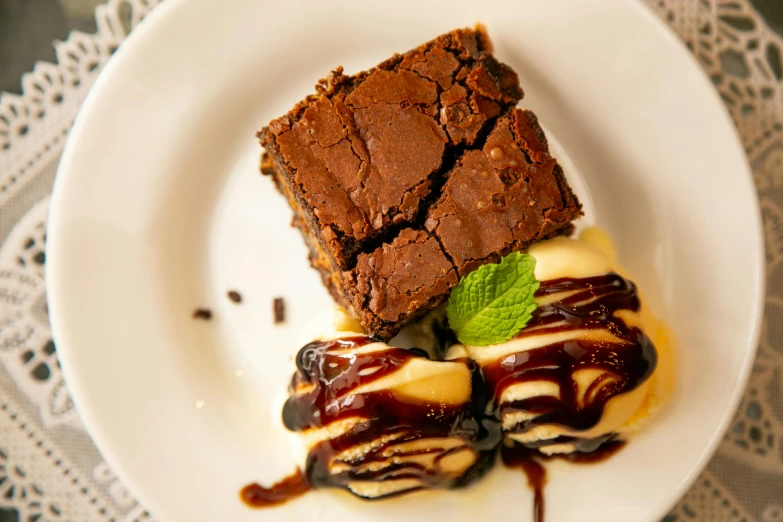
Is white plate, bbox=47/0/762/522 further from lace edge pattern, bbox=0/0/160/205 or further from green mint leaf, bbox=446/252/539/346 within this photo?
green mint leaf, bbox=446/252/539/346

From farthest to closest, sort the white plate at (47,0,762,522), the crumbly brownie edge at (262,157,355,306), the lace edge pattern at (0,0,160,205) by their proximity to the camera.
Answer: the lace edge pattern at (0,0,160,205) → the crumbly brownie edge at (262,157,355,306) → the white plate at (47,0,762,522)

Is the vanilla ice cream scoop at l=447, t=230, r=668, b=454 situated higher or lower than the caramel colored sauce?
higher

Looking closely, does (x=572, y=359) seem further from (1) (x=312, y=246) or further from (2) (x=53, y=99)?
(2) (x=53, y=99)

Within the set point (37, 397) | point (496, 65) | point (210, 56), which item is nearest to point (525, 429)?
point (496, 65)

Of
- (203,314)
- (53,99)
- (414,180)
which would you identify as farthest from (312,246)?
(53,99)

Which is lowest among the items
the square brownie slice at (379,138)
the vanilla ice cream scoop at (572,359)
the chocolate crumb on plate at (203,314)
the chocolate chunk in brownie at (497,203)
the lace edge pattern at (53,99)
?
the vanilla ice cream scoop at (572,359)

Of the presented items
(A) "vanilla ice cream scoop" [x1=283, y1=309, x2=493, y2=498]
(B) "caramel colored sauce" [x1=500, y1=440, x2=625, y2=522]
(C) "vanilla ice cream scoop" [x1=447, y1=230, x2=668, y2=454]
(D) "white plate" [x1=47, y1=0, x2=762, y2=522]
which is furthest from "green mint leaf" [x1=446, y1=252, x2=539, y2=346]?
(D) "white plate" [x1=47, y1=0, x2=762, y2=522]

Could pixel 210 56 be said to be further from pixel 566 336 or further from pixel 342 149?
pixel 566 336

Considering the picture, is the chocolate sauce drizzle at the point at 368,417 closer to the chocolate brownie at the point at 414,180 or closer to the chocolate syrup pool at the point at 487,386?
the chocolate syrup pool at the point at 487,386

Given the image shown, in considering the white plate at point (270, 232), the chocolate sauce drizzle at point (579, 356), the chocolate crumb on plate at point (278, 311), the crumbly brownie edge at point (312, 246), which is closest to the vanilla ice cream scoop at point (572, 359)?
the chocolate sauce drizzle at point (579, 356)
